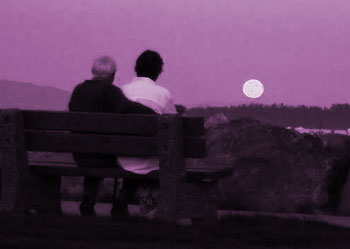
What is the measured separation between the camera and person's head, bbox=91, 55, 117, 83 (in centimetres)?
710

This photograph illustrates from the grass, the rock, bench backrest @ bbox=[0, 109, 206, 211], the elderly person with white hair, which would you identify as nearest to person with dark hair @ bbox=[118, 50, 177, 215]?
the elderly person with white hair

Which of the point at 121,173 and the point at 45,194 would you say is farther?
the point at 45,194

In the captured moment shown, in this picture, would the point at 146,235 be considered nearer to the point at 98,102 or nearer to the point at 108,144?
the point at 108,144

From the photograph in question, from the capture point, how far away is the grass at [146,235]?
5.59 meters

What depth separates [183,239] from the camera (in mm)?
A: 5922

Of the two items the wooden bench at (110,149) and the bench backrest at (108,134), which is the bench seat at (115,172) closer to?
the wooden bench at (110,149)

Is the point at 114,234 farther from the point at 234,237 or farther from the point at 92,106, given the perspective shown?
the point at 92,106

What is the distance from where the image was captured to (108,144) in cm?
668

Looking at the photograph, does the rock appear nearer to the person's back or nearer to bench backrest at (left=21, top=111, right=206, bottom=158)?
the person's back

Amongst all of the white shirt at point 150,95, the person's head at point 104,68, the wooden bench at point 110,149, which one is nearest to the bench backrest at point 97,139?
the wooden bench at point 110,149

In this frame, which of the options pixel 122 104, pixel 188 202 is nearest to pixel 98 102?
pixel 122 104

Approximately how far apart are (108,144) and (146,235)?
101 cm

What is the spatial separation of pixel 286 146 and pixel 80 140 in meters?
3.33

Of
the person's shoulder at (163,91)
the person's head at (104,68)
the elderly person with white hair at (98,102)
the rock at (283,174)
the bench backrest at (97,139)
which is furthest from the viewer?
the rock at (283,174)
